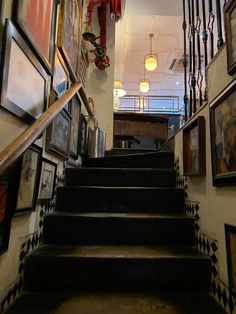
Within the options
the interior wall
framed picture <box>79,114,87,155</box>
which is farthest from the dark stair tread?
framed picture <box>79,114,87,155</box>

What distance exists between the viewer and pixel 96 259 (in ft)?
4.55

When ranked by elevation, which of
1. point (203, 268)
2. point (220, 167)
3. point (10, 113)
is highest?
point (10, 113)

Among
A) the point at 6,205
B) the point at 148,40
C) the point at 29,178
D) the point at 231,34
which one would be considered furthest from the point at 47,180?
the point at 148,40

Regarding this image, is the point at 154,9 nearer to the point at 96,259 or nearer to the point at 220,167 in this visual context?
the point at 220,167

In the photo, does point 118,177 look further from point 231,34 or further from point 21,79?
point 231,34

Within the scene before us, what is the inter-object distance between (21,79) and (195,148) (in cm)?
123

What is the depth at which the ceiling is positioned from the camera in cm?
416

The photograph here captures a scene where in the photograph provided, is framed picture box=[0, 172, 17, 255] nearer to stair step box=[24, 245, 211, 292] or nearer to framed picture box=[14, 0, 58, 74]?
stair step box=[24, 245, 211, 292]

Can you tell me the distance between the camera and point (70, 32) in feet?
7.25

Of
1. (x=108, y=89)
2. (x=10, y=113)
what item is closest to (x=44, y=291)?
(x=10, y=113)

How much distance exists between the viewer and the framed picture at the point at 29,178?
1.23 m

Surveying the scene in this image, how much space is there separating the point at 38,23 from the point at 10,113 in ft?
2.14

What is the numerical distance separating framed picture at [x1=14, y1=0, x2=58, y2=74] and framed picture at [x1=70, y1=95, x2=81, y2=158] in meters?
0.71

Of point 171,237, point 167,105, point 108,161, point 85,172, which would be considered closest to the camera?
point 171,237
